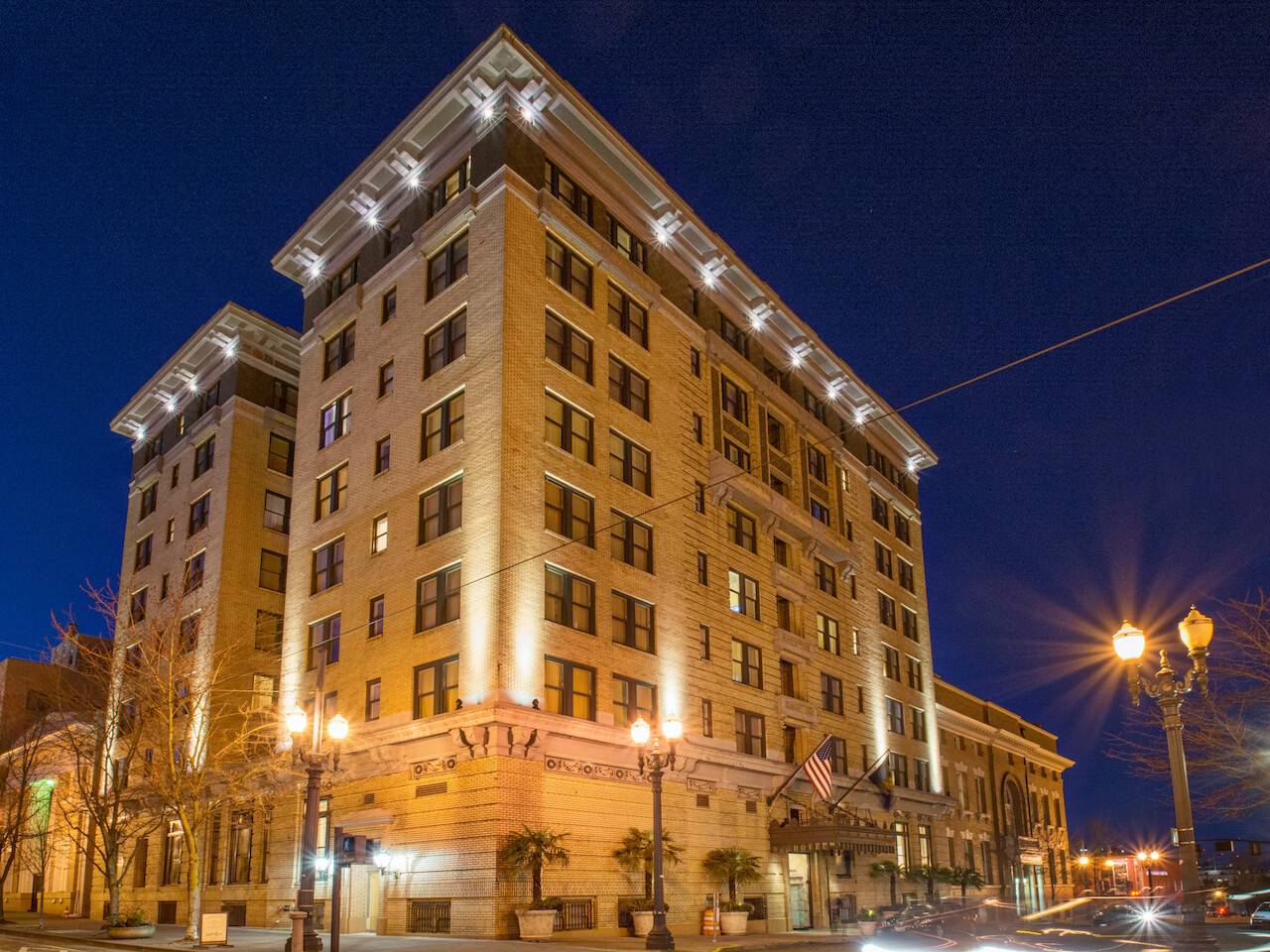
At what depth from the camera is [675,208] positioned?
4347cm

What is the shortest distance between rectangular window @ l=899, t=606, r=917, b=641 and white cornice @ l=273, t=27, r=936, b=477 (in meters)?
18.9

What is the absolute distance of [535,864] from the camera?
2855cm

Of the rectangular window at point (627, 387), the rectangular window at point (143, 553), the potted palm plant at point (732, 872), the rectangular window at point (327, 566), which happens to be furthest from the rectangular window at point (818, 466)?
the rectangular window at point (143, 553)

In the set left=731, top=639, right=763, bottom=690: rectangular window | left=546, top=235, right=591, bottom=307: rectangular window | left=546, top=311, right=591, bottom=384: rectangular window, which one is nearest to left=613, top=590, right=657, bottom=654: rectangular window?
left=731, top=639, right=763, bottom=690: rectangular window

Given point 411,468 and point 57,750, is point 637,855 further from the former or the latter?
point 57,750

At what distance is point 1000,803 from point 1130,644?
62549mm

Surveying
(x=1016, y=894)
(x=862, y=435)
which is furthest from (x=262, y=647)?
(x=1016, y=894)

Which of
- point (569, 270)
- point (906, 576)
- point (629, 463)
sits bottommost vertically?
point (629, 463)

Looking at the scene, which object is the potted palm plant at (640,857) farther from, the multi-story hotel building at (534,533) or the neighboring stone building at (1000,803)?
the neighboring stone building at (1000,803)

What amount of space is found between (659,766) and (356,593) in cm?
1535

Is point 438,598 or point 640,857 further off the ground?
point 438,598

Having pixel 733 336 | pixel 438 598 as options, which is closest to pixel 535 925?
pixel 438 598

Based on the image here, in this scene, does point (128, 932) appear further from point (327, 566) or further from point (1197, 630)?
point (1197, 630)

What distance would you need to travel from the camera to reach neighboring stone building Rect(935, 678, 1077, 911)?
212 feet
